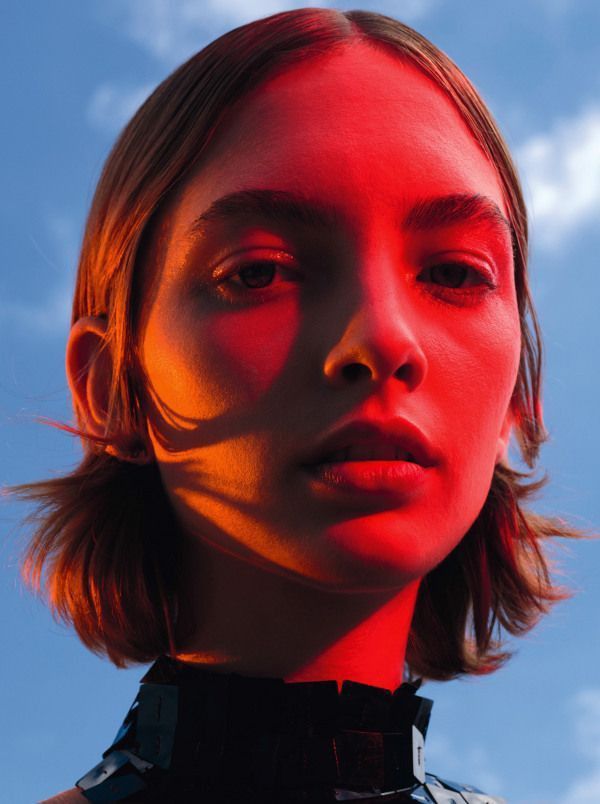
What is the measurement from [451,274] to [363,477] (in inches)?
24.5

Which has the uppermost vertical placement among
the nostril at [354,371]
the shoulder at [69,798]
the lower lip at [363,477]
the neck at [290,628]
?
the nostril at [354,371]

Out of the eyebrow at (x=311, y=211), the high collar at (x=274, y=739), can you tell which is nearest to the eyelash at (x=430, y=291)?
the eyebrow at (x=311, y=211)

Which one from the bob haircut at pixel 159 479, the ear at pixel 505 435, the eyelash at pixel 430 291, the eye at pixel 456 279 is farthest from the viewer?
the ear at pixel 505 435

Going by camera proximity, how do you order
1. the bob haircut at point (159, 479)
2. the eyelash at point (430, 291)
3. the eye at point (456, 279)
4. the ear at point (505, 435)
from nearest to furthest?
the eyelash at point (430, 291)
the eye at point (456, 279)
the bob haircut at point (159, 479)
the ear at point (505, 435)

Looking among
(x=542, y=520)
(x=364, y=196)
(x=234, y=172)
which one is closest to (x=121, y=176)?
(x=234, y=172)

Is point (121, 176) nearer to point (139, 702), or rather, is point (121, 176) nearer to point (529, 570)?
point (139, 702)

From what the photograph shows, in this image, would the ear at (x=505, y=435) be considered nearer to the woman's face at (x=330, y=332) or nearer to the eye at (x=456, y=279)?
the woman's face at (x=330, y=332)

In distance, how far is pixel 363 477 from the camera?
2748 mm

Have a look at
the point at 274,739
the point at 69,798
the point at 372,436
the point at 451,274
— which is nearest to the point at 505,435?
the point at 451,274

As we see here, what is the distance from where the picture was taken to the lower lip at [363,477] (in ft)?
9.00

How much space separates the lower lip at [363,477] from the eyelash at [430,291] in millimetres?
454

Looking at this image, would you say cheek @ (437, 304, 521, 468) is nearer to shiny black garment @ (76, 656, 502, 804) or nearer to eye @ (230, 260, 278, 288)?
eye @ (230, 260, 278, 288)

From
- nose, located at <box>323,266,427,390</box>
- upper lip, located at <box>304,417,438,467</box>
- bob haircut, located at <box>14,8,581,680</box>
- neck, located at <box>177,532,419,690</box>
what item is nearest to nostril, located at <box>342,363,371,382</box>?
nose, located at <box>323,266,427,390</box>

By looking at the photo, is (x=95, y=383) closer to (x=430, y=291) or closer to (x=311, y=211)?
(x=311, y=211)
